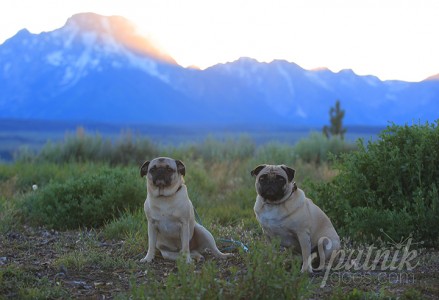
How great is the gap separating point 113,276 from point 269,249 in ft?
7.47

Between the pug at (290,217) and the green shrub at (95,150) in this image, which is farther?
Result: the green shrub at (95,150)

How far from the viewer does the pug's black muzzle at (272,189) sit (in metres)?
5.90

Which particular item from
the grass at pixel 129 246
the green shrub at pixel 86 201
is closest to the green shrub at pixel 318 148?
the grass at pixel 129 246

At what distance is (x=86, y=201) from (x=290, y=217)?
A: 4302 mm

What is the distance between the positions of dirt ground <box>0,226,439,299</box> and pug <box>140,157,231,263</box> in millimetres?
196

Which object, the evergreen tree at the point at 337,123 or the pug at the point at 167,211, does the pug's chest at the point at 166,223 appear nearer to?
the pug at the point at 167,211

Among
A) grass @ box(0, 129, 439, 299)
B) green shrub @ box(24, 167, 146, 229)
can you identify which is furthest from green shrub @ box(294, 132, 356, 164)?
green shrub @ box(24, 167, 146, 229)

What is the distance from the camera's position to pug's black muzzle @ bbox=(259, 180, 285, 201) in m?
5.90

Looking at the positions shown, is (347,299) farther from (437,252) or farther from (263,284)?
(437,252)

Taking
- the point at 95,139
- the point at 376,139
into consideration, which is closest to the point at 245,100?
the point at 95,139

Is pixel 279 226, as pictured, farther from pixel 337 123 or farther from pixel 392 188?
pixel 337 123

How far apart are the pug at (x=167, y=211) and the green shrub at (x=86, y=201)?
242 cm

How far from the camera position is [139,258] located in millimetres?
6844

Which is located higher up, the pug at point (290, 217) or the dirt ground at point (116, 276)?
the pug at point (290, 217)
